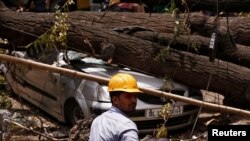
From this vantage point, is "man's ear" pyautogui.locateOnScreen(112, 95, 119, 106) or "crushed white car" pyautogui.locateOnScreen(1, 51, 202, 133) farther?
"crushed white car" pyautogui.locateOnScreen(1, 51, 202, 133)

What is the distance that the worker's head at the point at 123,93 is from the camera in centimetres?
412

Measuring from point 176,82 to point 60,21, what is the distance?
1896 mm

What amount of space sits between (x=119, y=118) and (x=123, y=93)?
0.77ft

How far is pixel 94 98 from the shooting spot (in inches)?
320

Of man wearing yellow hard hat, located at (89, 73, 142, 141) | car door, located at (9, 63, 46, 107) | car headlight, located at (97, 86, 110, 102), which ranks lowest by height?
car door, located at (9, 63, 46, 107)

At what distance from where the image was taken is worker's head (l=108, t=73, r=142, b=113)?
13.5ft

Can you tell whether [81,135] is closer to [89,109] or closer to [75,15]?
[89,109]

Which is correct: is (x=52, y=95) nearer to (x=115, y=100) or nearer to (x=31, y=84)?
(x=31, y=84)

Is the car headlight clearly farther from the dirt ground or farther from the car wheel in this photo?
the dirt ground

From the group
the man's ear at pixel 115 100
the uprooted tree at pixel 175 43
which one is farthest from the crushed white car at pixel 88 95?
the man's ear at pixel 115 100

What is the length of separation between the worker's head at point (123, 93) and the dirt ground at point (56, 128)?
3.21 m

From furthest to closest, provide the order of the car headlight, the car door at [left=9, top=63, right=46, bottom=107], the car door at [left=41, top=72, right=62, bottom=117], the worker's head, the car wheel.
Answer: the car door at [left=9, top=63, right=46, bottom=107] → the car door at [left=41, top=72, right=62, bottom=117] → the car wheel → the car headlight → the worker's head

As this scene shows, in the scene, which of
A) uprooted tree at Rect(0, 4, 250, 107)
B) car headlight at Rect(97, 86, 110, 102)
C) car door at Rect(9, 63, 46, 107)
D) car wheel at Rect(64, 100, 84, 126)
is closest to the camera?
uprooted tree at Rect(0, 4, 250, 107)

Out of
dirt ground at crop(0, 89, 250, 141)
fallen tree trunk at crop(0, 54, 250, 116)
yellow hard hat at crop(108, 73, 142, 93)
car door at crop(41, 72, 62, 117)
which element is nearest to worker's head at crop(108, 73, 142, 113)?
yellow hard hat at crop(108, 73, 142, 93)
